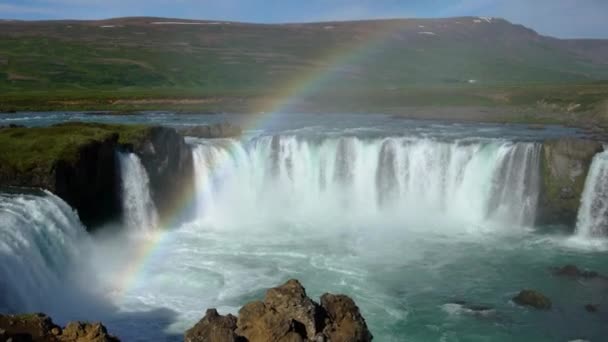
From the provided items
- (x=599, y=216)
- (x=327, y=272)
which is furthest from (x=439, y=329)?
(x=599, y=216)

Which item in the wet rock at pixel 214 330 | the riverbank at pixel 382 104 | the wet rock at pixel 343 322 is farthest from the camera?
the riverbank at pixel 382 104

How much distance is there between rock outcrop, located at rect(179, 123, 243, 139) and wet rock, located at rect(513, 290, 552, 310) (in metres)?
23.7

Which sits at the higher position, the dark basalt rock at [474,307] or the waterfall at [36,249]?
the waterfall at [36,249]

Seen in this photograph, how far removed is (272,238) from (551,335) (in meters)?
14.5

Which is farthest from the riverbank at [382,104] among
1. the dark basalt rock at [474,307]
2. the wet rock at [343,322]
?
the wet rock at [343,322]

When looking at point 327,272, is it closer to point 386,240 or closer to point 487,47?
point 386,240

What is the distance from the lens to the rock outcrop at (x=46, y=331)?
40.9 feet

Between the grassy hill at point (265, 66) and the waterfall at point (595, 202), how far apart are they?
3037cm

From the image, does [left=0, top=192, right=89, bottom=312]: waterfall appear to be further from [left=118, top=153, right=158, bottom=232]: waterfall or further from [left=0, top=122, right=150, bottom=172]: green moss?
[left=118, top=153, right=158, bottom=232]: waterfall

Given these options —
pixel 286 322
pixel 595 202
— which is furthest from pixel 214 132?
pixel 286 322

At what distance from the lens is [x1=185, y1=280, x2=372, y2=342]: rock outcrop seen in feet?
46.3

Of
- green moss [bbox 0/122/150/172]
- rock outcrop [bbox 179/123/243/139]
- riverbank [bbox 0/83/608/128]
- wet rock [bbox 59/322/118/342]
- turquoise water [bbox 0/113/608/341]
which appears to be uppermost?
green moss [bbox 0/122/150/172]

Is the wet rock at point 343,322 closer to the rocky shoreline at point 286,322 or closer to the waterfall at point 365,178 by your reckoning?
the rocky shoreline at point 286,322

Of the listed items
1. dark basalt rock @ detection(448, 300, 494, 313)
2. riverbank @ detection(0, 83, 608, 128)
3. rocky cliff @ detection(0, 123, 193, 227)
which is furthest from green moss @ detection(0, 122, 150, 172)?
riverbank @ detection(0, 83, 608, 128)
